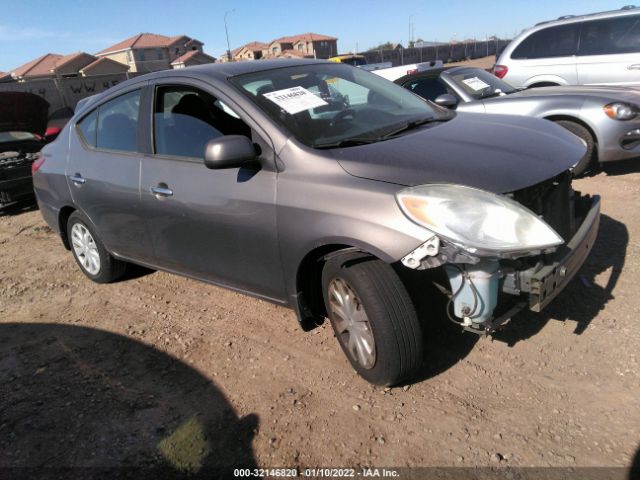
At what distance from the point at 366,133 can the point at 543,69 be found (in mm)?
6310

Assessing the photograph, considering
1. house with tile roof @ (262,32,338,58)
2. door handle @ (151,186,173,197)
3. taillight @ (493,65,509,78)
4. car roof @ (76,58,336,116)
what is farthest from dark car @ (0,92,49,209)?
house with tile roof @ (262,32,338,58)

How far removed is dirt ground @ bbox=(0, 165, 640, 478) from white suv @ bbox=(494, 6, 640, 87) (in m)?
4.69

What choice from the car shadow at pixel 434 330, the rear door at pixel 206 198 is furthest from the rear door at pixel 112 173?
the car shadow at pixel 434 330

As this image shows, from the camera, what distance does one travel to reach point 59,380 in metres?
3.16

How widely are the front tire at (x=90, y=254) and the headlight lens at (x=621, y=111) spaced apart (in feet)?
17.2

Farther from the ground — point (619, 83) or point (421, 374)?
point (619, 83)

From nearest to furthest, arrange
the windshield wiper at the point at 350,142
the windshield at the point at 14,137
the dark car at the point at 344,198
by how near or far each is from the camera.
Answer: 1. the dark car at the point at 344,198
2. the windshield wiper at the point at 350,142
3. the windshield at the point at 14,137

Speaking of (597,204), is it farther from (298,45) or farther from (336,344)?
(298,45)

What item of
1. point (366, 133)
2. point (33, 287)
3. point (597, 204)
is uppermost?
point (366, 133)

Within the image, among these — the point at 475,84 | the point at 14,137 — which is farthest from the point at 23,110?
the point at 475,84

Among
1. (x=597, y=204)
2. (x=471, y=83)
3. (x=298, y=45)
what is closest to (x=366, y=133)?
(x=597, y=204)

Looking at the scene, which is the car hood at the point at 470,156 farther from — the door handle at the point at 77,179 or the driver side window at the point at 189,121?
the door handle at the point at 77,179

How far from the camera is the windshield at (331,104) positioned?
9.53 ft

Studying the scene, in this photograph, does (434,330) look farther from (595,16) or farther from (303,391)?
(595,16)
